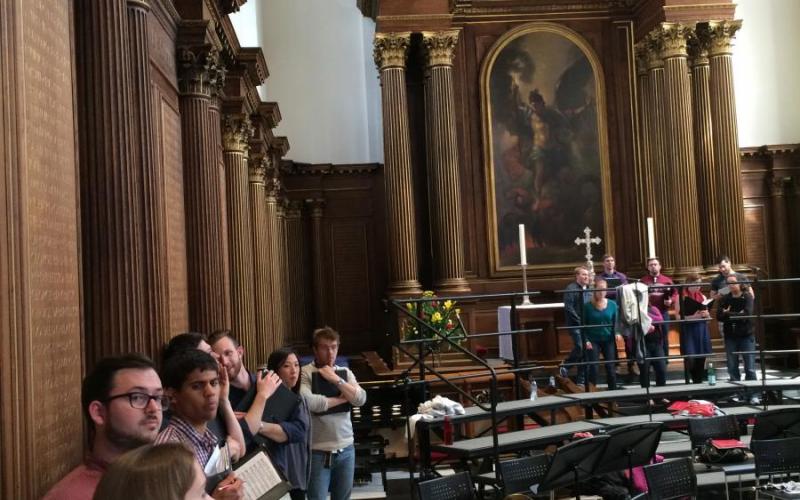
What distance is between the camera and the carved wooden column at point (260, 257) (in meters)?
14.8

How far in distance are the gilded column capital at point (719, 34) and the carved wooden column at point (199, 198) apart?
1098cm

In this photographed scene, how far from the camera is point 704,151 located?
17172mm

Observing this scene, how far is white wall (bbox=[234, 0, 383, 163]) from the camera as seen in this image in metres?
20.3

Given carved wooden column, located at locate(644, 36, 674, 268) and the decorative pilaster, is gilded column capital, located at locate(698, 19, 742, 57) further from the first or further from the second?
the decorative pilaster

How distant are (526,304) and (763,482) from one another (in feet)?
20.0

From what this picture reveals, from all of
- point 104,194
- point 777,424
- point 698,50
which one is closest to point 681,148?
point 698,50

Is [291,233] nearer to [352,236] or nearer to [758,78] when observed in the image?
[352,236]

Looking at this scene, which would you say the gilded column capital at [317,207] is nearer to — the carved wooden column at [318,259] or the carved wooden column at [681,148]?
the carved wooden column at [318,259]

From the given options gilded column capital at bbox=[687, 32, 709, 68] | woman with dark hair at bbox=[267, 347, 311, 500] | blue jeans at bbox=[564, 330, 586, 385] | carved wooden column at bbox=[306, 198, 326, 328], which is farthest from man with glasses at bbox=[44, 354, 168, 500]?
carved wooden column at bbox=[306, 198, 326, 328]

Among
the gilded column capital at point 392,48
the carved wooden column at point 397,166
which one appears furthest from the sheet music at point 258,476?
the gilded column capital at point 392,48

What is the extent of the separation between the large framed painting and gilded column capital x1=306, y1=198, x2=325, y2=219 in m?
4.12

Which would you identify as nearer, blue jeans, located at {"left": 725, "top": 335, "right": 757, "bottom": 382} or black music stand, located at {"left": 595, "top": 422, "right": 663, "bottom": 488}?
black music stand, located at {"left": 595, "top": 422, "right": 663, "bottom": 488}

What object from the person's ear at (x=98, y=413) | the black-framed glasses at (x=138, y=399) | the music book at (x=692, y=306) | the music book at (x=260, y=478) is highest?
the black-framed glasses at (x=138, y=399)

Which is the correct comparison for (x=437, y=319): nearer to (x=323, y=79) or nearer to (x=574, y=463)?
(x=574, y=463)
